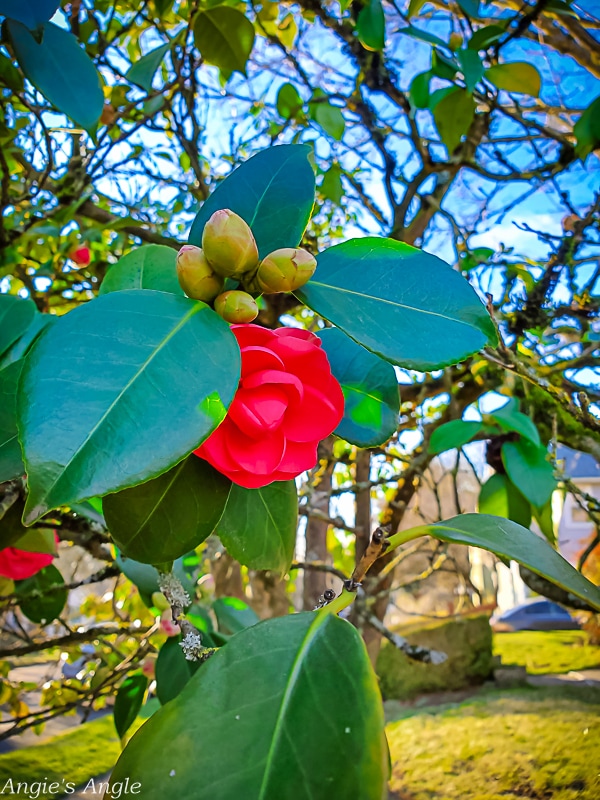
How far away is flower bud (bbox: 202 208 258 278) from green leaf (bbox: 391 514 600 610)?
243mm

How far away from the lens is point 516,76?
1140mm

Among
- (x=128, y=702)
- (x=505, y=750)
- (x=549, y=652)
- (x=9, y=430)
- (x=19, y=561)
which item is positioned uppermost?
(x=9, y=430)

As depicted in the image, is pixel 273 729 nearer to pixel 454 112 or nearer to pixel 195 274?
pixel 195 274

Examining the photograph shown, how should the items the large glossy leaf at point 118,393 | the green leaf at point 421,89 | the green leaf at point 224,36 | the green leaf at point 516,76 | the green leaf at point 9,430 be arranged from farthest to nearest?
1. the green leaf at point 421,89
2. the green leaf at point 516,76
3. the green leaf at point 224,36
4. the green leaf at point 9,430
5. the large glossy leaf at point 118,393

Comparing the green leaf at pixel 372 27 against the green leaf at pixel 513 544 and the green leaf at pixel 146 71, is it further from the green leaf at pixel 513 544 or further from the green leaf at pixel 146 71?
the green leaf at pixel 513 544

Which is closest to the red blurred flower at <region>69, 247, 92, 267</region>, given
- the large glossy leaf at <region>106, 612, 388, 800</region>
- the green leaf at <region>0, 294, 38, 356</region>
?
the green leaf at <region>0, 294, 38, 356</region>

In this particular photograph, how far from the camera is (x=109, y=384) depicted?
0.31 m

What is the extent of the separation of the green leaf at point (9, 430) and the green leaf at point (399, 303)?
220 mm

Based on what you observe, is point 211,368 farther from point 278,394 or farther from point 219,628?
point 219,628

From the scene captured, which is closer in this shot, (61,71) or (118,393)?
(118,393)

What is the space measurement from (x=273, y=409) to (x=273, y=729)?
19 centimetres

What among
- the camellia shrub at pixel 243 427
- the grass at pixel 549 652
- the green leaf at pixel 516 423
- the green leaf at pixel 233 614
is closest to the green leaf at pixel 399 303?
the camellia shrub at pixel 243 427

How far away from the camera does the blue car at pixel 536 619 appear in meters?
4.11

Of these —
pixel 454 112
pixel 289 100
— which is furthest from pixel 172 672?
pixel 289 100
